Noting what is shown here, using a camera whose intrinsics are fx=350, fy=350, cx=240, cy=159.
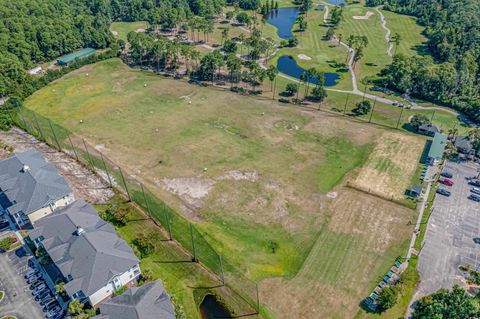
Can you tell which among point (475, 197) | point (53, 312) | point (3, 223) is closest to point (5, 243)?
Result: point (3, 223)

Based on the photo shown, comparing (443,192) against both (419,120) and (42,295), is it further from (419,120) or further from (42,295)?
(42,295)

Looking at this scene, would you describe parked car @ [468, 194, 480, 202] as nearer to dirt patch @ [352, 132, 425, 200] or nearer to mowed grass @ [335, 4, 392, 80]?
dirt patch @ [352, 132, 425, 200]

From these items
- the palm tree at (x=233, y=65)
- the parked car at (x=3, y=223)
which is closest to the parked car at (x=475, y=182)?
the palm tree at (x=233, y=65)

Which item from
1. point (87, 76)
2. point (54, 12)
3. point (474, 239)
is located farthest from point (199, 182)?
point (54, 12)

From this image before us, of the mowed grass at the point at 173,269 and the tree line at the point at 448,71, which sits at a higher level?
the tree line at the point at 448,71

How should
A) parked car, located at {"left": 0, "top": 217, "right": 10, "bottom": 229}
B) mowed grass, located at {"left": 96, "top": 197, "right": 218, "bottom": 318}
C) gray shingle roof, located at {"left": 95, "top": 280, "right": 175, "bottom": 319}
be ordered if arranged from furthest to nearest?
parked car, located at {"left": 0, "top": 217, "right": 10, "bottom": 229}, mowed grass, located at {"left": 96, "top": 197, "right": 218, "bottom": 318}, gray shingle roof, located at {"left": 95, "top": 280, "right": 175, "bottom": 319}

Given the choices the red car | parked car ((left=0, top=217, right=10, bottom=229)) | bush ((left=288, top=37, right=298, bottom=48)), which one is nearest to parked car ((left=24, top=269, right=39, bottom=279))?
parked car ((left=0, top=217, right=10, bottom=229))

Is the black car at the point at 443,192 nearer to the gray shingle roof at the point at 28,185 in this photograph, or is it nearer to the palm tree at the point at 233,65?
the palm tree at the point at 233,65
